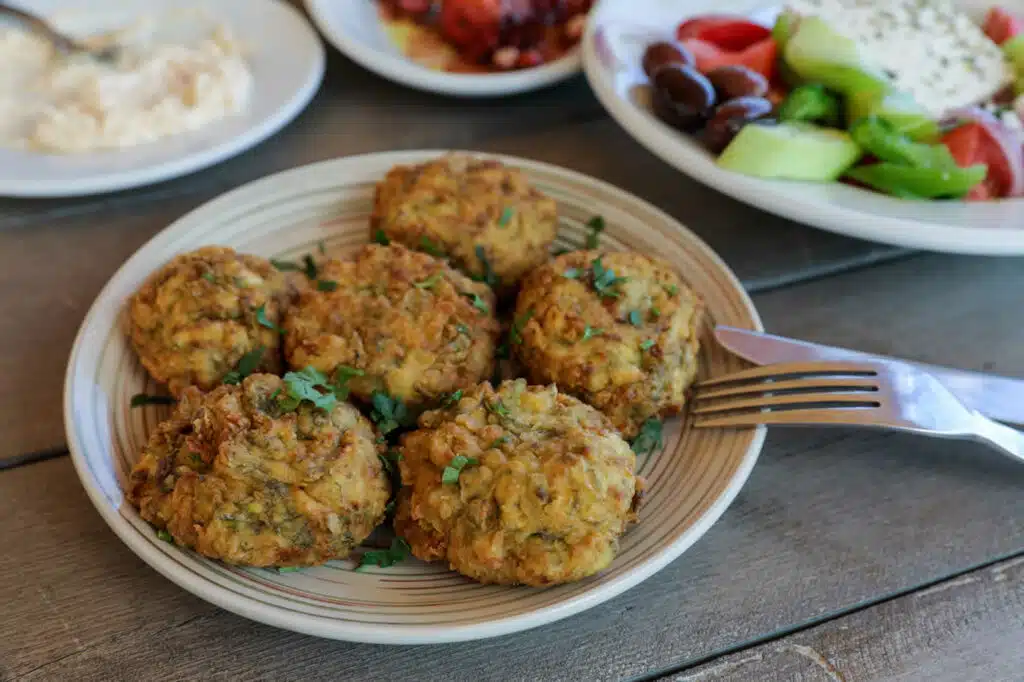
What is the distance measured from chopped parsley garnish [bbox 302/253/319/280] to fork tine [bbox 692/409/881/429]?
1040 mm

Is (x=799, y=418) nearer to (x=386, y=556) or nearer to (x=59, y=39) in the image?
(x=386, y=556)

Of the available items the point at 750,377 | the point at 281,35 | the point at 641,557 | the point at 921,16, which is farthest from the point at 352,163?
the point at 921,16

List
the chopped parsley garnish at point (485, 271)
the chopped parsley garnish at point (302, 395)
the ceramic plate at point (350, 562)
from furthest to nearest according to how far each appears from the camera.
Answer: the chopped parsley garnish at point (485, 271) < the chopped parsley garnish at point (302, 395) < the ceramic plate at point (350, 562)

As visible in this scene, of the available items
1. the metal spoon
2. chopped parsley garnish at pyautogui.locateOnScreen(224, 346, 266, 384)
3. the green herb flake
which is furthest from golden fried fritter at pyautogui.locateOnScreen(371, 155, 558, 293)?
the metal spoon

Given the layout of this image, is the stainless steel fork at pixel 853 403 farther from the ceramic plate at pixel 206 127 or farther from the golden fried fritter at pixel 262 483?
the ceramic plate at pixel 206 127

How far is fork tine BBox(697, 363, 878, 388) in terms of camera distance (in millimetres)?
1936

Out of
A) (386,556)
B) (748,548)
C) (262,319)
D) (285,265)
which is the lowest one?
(748,548)

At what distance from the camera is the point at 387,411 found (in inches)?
71.8

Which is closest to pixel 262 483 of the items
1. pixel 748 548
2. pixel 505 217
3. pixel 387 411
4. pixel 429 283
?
pixel 387 411

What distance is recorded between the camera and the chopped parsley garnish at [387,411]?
1818 millimetres

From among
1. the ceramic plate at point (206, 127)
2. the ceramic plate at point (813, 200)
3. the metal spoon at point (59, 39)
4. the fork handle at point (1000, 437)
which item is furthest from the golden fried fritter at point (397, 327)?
the metal spoon at point (59, 39)

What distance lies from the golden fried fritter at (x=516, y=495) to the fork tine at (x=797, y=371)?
40cm

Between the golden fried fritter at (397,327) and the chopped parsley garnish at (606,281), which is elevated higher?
the chopped parsley garnish at (606,281)

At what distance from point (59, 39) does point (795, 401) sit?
2658 mm
